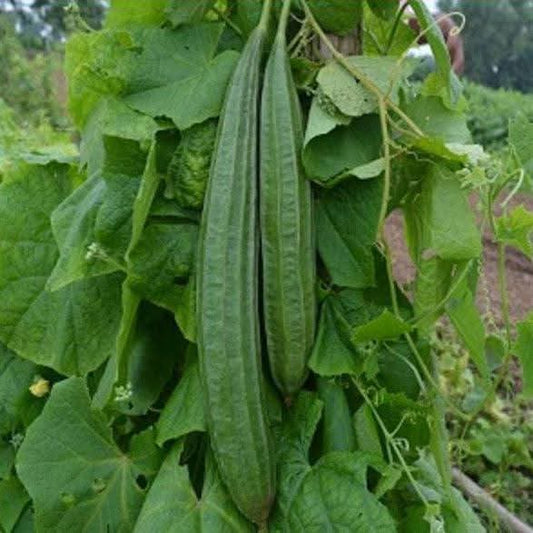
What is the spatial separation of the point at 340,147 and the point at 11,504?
111 centimetres

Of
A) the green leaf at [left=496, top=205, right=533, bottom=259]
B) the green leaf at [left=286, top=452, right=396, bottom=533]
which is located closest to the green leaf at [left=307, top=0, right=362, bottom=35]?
the green leaf at [left=496, top=205, right=533, bottom=259]

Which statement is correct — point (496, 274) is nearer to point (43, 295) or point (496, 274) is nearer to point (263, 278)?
point (43, 295)

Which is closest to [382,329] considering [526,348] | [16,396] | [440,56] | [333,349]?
[333,349]

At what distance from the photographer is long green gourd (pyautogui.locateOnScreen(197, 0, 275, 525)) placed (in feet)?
4.98

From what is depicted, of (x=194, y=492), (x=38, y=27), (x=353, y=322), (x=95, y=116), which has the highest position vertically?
(x=95, y=116)

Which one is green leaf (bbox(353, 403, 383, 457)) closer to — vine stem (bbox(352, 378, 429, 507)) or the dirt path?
vine stem (bbox(352, 378, 429, 507))

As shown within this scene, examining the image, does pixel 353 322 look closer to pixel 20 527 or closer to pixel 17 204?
pixel 17 204

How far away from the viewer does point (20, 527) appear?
2.10 meters

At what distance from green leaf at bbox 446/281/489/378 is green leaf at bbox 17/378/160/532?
1.95 ft

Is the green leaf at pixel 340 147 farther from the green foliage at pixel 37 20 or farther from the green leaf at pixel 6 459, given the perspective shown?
the green foliage at pixel 37 20

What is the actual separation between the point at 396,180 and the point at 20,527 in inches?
45.5

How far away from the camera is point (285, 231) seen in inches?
60.1

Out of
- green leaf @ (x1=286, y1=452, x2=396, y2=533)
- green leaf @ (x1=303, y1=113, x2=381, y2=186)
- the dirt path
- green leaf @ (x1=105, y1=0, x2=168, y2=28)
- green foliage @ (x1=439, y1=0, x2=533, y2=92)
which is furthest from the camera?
green foliage @ (x1=439, y1=0, x2=533, y2=92)

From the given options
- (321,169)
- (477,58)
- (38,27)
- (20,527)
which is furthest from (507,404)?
(477,58)
